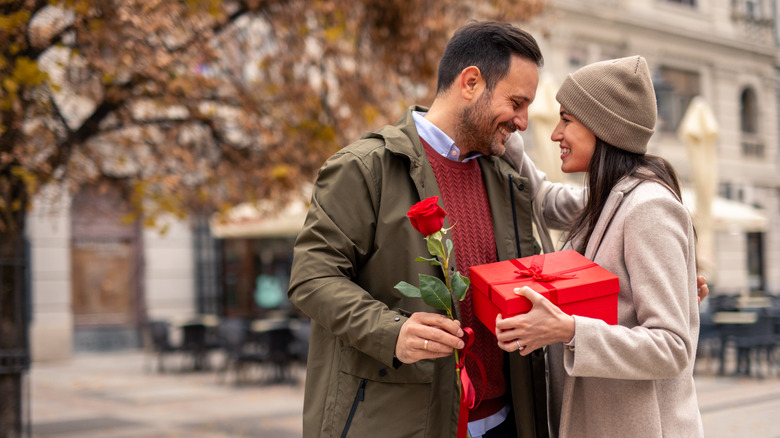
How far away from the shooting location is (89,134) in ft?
20.2

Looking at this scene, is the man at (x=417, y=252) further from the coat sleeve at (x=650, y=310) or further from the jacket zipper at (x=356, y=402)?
the coat sleeve at (x=650, y=310)

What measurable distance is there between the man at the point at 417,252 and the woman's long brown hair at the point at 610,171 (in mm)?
259

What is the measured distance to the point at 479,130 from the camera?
2.54 meters

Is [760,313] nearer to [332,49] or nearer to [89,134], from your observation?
[332,49]

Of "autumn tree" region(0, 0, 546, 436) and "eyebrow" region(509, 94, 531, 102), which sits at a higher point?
"autumn tree" region(0, 0, 546, 436)

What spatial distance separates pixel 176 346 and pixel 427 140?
462 inches

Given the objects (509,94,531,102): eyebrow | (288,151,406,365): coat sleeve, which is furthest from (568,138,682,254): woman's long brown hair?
(288,151,406,365): coat sleeve

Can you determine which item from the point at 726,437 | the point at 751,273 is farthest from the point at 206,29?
the point at 751,273

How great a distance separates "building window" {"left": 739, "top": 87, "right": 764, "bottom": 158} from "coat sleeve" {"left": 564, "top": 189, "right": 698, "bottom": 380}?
26103mm

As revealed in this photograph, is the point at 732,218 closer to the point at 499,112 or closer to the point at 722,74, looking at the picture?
the point at 722,74

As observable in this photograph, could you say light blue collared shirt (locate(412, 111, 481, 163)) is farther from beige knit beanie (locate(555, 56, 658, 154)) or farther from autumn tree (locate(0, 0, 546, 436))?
autumn tree (locate(0, 0, 546, 436))

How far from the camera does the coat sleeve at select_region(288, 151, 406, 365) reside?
84.0 inches

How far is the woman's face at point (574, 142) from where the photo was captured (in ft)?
8.27

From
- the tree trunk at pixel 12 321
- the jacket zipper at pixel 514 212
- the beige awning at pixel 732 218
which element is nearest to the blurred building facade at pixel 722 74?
the beige awning at pixel 732 218
